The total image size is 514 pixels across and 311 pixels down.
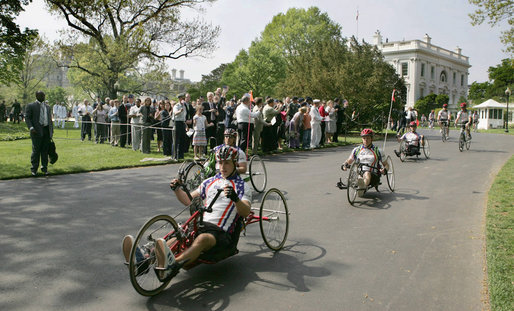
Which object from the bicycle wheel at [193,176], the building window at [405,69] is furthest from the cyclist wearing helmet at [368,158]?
the building window at [405,69]

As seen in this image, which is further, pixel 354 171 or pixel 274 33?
pixel 274 33

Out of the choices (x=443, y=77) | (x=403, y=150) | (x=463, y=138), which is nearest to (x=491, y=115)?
(x=463, y=138)

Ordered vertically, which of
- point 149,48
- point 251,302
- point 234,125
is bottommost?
point 251,302

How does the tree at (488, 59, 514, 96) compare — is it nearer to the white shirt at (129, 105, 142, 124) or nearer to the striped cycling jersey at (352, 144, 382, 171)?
the white shirt at (129, 105, 142, 124)

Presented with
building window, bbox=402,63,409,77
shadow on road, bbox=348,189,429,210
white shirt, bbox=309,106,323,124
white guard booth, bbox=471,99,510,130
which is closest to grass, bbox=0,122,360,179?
white shirt, bbox=309,106,323,124

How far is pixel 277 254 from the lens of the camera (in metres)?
5.81

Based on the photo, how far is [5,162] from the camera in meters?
13.4

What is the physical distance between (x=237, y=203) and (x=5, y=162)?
11573 millimetres

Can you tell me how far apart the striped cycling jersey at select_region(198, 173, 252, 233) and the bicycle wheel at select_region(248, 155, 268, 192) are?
14.2 ft

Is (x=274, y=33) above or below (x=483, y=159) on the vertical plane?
above

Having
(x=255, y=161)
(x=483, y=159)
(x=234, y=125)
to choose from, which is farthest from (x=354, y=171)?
(x=483, y=159)

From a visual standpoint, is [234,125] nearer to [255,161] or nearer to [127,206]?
[255,161]

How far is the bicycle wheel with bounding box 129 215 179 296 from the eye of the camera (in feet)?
13.7

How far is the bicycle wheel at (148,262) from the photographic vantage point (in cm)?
418
